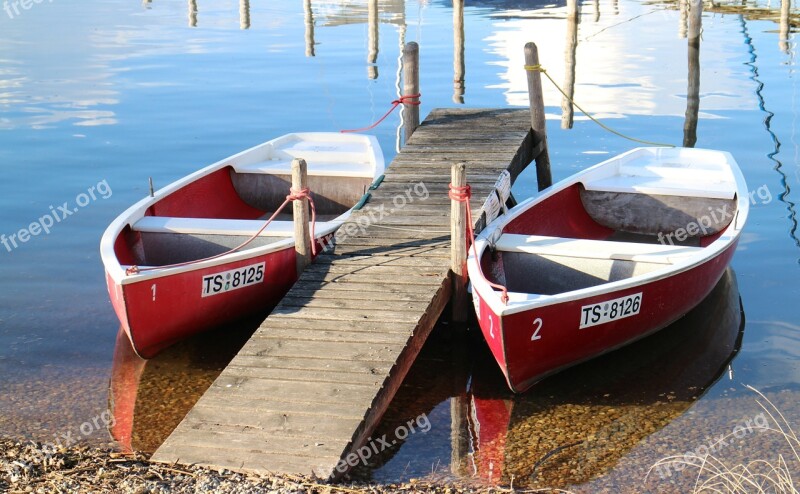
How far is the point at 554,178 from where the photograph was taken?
13.7m

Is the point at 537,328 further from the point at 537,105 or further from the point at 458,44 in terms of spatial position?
the point at 458,44

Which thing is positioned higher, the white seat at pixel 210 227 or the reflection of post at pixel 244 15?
the reflection of post at pixel 244 15

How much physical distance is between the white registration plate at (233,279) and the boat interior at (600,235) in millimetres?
1937

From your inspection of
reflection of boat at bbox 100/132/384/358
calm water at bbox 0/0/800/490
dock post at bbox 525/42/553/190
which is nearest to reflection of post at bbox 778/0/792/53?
calm water at bbox 0/0/800/490

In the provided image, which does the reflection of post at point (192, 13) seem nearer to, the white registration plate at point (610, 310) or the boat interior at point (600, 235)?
the boat interior at point (600, 235)

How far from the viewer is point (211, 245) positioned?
28.6 feet

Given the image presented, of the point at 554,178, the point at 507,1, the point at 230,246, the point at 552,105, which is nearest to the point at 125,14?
the point at 507,1

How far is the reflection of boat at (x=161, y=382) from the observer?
7289 mm

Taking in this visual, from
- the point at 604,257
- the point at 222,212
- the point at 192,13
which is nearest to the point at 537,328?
the point at 604,257

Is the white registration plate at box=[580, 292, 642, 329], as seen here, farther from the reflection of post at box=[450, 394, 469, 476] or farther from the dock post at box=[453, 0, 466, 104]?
the dock post at box=[453, 0, 466, 104]

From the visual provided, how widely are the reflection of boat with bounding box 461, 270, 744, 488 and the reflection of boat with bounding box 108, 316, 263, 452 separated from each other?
222 centimetres

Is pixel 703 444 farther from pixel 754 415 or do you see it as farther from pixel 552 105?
pixel 552 105

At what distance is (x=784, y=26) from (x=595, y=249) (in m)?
18.4

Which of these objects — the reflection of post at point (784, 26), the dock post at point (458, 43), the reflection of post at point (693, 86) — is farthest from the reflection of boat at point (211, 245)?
the reflection of post at point (784, 26)
